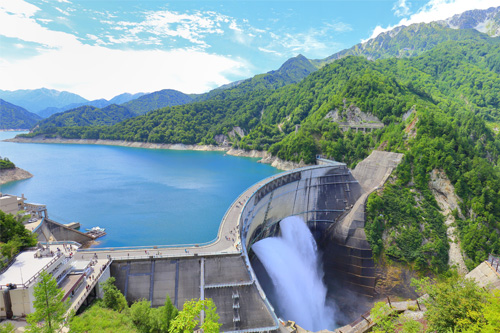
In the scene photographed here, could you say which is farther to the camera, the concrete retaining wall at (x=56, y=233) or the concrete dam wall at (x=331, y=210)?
the concrete dam wall at (x=331, y=210)

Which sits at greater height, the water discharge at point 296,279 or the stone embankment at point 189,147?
the stone embankment at point 189,147

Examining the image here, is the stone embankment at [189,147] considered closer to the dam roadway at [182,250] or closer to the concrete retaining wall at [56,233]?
the dam roadway at [182,250]

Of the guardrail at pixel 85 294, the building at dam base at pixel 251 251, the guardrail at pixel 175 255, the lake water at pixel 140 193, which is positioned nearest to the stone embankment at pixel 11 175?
the lake water at pixel 140 193

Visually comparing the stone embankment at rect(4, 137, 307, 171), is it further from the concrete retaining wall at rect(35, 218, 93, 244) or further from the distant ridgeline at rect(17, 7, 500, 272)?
the concrete retaining wall at rect(35, 218, 93, 244)

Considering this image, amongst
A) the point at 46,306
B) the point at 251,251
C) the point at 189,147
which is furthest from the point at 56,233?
the point at 189,147

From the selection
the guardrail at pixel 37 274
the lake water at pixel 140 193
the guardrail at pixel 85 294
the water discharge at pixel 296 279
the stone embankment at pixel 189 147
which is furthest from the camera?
the stone embankment at pixel 189 147

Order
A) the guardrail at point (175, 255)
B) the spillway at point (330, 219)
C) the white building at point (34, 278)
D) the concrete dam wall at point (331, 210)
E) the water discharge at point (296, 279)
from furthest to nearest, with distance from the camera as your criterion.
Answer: the concrete dam wall at point (331, 210) < the spillway at point (330, 219) < the water discharge at point (296, 279) < the guardrail at point (175, 255) < the white building at point (34, 278)

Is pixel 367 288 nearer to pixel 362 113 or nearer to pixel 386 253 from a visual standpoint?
pixel 386 253
